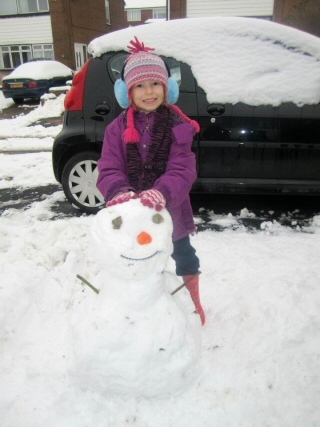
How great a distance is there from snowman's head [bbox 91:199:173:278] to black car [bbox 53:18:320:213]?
6.78 feet

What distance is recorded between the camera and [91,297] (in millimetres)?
1702

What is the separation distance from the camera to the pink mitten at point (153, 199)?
1.41 meters

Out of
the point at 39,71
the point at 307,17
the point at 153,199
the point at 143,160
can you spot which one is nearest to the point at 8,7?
the point at 39,71

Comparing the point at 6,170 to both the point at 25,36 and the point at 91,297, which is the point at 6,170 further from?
the point at 25,36

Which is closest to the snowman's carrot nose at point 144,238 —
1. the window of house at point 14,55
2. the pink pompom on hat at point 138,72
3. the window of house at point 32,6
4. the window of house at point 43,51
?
the pink pompom on hat at point 138,72

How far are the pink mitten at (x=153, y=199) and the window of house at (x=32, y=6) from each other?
74.0 ft

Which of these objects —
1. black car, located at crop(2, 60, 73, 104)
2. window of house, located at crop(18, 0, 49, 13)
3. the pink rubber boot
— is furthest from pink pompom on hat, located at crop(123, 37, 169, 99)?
window of house, located at crop(18, 0, 49, 13)

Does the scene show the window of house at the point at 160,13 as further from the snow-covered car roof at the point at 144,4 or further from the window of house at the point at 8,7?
A: the window of house at the point at 8,7

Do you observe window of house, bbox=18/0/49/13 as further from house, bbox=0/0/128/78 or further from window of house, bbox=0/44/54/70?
window of house, bbox=0/44/54/70

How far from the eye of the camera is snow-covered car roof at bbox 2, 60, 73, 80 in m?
13.9

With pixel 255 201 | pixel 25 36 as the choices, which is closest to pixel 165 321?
pixel 255 201

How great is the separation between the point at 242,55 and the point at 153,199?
2.48 m

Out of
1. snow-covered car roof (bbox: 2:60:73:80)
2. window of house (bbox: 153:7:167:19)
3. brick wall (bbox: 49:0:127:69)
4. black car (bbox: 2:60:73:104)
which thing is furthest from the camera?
window of house (bbox: 153:7:167:19)

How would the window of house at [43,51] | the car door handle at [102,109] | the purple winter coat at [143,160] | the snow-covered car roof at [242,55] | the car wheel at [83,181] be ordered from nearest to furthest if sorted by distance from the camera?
the purple winter coat at [143,160] < the snow-covered car roof at [242,55] < the car door handle at [102,109] < the car wheel at [83,181] < the window of house at [43,51]
